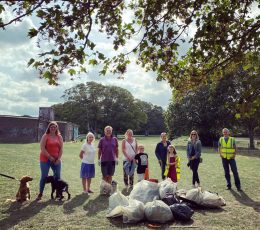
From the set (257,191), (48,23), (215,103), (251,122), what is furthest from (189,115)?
(48,23)

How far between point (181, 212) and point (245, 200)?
3.47 m

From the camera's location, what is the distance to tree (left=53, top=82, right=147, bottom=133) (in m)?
87.1

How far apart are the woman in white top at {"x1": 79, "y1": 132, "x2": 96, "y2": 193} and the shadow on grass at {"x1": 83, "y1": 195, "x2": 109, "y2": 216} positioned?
98cm

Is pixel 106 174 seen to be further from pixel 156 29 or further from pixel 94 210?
pixel 156 29

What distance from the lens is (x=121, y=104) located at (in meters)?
89.8

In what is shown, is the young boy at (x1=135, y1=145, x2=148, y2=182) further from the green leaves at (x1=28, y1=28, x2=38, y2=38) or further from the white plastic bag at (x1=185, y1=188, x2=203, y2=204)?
the green leaves at (x1=28, y1=28, x2=38, y2=38)

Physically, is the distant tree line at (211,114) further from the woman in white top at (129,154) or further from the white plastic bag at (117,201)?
Answer: the white plastic bag at (117,201)

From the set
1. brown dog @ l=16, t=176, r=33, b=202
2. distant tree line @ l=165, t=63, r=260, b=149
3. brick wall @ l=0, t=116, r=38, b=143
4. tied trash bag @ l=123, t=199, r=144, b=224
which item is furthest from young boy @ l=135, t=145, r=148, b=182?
brick wall @ l=0, t=116, r=38, b=143

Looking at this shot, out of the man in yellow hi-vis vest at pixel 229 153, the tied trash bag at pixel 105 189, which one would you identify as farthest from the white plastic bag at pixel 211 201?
the man in yellow hi-vis vest at pixel 229 153

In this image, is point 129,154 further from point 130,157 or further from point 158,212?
point 158,212

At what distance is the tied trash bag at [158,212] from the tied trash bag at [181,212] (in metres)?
0.14

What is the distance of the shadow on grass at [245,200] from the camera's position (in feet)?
32.2

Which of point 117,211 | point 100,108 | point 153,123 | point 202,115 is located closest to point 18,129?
point 202,115

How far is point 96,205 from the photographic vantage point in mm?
9477
